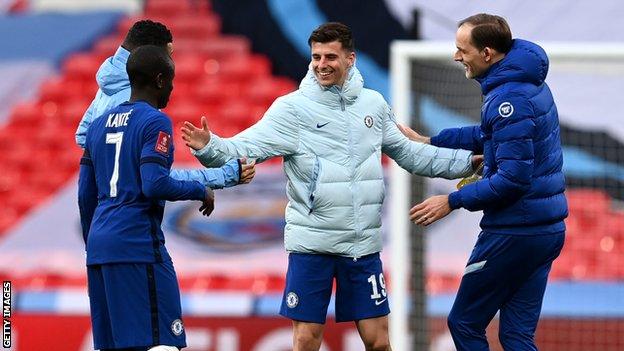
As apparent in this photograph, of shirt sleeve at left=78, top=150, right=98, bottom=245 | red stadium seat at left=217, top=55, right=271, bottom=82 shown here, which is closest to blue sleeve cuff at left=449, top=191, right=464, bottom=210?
shirt sleeve at left=78, top=150, right=98, bottom=245

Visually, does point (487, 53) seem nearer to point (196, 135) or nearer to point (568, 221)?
point (196, 135)

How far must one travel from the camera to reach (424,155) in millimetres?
5605

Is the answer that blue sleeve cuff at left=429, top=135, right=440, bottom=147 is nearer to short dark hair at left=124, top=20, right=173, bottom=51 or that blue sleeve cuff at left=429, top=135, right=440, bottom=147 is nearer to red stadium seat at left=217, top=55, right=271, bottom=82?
short dark hair at left=124, top=20, right=173, bottom=51

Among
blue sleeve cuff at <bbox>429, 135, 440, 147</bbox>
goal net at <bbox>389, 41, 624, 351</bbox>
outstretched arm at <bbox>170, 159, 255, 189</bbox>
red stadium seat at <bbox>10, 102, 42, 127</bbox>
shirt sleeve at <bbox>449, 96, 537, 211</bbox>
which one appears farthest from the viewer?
red stadium seat at <bbox>10, 102, 42, 127</bbox>

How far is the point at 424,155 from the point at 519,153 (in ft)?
2.47

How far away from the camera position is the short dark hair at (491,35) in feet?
16.6

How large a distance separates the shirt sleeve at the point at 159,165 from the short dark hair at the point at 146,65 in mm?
189

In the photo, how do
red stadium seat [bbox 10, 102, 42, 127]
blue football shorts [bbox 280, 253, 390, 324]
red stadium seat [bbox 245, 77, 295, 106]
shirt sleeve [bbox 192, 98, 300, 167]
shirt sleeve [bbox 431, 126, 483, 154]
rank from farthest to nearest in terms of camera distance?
red stadium seat [bbox 10, 102, 42, 127]
red stadium seat [bbox 245, 77, 295, 106]
shirt sleeve [bbox 431, 126, 483, 154]
blue football shorts [bbox 280, 253, 390, 324]
shirt sleeve [bbox 192, 98, 300, 167]

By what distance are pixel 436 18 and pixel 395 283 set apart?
16.5ft

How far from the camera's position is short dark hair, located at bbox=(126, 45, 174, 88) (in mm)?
4918

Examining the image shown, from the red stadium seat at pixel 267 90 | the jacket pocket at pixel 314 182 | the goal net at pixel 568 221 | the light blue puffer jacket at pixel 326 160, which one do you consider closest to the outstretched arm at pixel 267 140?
the light blue puffer jacket at pixel 326 160

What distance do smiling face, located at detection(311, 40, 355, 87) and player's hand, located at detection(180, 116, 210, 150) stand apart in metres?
0.55

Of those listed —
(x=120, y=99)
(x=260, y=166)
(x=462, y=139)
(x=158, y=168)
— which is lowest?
(x=158, y=168)

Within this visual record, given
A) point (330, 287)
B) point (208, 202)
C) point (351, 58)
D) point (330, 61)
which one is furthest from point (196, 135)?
point (330, 287)
